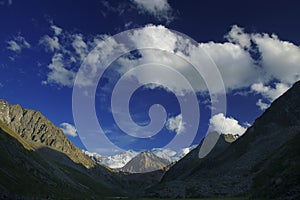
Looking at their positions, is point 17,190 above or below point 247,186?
below

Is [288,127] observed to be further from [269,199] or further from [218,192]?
[269,199]

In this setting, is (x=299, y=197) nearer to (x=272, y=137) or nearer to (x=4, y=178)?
(x=4, y=178)

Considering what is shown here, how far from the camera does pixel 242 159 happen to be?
189 meters

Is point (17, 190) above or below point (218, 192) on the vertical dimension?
below

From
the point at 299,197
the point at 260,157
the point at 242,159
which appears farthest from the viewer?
the point at 242,159

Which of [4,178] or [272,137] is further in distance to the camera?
[272,137]

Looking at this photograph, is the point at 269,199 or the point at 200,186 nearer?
the point at 269,199

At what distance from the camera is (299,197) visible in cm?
4212

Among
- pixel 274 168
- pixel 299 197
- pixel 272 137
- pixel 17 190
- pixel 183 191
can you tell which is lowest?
pixel 17 190

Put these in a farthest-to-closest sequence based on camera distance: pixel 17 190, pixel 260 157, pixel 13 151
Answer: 1. pixel 260 157
2. pixel 13 151
3. pixel 17 190

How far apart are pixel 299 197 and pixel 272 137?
16485 cm

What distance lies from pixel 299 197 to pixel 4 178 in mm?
69874

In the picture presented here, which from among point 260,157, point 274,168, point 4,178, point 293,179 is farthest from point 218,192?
point 4,178

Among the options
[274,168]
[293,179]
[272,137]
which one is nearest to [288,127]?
[272,137]
